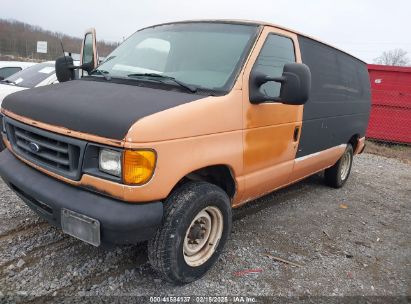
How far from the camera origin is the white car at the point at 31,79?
626cm

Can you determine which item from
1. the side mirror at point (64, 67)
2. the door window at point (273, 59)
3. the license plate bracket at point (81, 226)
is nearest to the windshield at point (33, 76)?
the side mirror at point (64, 67)

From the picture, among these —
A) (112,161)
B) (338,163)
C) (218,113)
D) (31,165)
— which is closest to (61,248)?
(31,165)

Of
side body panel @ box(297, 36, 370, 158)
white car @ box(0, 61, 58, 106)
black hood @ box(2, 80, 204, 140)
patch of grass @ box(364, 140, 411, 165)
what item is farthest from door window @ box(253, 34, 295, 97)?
patch of grass @ box(364, 140, 411, 165)

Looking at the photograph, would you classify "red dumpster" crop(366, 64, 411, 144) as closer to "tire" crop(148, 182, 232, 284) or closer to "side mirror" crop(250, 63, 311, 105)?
"side mirror" crop(250, 63, 311, 105)

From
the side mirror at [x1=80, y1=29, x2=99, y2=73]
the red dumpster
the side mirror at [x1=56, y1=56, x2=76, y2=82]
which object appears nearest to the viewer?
the side mirror at [x1=56, y1=56, x2=76, y2=82]

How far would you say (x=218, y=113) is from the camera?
9.64 feet

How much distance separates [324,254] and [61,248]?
2.52 metres

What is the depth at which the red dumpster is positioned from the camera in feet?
34.8

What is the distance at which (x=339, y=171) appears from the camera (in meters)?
6.05

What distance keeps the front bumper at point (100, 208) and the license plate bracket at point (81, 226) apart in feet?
Answer: 0.09

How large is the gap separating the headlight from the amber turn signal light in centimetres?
7

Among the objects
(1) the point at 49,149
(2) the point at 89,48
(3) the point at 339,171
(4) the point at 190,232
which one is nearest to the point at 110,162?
(1) the point at 49,149

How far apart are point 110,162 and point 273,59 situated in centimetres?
197

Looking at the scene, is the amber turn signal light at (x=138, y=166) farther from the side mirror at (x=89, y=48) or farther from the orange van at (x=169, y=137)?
the side mirror at (x=89, y=48)
